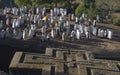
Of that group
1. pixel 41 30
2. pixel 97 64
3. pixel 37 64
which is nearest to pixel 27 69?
pixel 37 64

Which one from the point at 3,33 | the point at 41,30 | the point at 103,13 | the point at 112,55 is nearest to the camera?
the point at 112,55

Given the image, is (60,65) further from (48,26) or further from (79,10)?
(79,10)

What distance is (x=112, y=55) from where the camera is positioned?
23.2 metres

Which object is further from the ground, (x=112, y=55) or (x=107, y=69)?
(x=107, y=69)

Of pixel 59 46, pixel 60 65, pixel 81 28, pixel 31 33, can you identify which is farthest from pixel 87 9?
pixel 60 65

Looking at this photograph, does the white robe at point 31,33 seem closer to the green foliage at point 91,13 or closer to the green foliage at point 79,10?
the green foliage at point 91,13

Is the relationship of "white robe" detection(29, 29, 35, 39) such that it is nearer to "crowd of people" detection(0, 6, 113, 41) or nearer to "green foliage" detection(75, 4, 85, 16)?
"crowd of people" detection(0, 6, 113, 41)

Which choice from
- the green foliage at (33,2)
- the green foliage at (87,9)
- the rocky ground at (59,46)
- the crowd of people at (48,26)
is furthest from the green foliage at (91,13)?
the rocky ground at (59,46)

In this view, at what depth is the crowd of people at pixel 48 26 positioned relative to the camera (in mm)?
25422

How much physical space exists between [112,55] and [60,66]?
762 cm

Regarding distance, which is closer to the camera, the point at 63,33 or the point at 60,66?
the point at 60,66

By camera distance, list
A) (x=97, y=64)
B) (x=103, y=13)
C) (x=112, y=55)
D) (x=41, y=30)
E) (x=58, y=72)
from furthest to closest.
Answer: (x=103, y=13) → (x=41, y=30) → (x=112, y=55) → (x=97, y=64) → (x=58, y=72)

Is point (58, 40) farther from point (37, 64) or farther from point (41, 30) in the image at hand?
point (37, 64)

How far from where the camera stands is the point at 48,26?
92.9 ft
